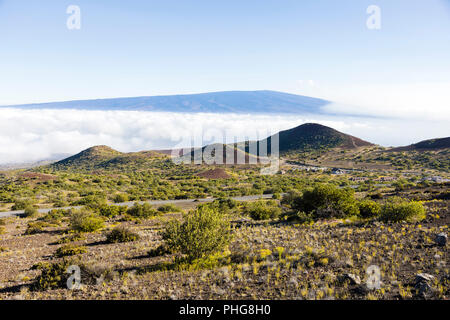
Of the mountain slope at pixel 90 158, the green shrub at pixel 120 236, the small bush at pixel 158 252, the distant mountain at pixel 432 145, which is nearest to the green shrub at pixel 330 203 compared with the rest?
the small bush at pixel 158 252

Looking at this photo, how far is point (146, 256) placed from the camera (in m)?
11.2

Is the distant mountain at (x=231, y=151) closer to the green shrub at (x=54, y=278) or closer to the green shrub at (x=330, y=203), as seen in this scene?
the green shrub at (x=330, y=203)

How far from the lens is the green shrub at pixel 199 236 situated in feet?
30.9

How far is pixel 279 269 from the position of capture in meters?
8.16

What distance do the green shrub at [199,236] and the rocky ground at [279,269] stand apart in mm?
529

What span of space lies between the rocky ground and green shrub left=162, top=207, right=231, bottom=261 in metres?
0.53

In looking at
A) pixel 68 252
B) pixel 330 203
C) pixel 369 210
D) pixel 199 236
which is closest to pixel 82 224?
pixel 68 252

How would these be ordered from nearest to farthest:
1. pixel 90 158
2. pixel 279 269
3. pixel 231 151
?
pixel 279 269 → pixel 231 151 → pixel 90 158

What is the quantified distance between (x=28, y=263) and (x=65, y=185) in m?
42.5

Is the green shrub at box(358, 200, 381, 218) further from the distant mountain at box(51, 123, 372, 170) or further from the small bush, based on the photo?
the distant mountain at box(51, 123, 372, 170)

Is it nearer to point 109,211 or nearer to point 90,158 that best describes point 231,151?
point 90,158

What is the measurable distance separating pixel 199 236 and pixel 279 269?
293 cm

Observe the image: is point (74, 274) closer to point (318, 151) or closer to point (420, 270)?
point (420, 270)
